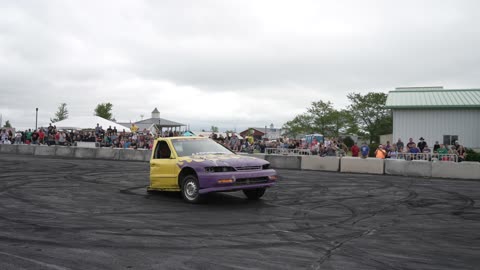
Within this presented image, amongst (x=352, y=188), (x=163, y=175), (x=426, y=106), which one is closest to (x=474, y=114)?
(x=426, y=106)

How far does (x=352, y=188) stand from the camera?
42.0 feet

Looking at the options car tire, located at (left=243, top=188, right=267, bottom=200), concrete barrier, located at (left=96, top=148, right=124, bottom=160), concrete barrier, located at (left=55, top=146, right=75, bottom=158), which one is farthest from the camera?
concrete barrier, located at (left=55, top=146, right=75, bottom=158)

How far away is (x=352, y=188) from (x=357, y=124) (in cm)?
5672

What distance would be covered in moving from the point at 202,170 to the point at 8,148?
27.5 meters

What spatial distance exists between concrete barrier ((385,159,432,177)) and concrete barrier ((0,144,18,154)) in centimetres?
2574

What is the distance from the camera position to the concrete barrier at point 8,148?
102 feet

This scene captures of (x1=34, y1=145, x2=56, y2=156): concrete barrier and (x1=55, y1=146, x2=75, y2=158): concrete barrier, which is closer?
(x1=55, y1=146, x2=75, y2=158): concrete barrier

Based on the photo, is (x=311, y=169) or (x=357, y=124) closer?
(x=311, y=169)

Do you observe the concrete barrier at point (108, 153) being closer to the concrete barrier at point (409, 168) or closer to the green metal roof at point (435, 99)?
the concrete barrier at point (409, 168)

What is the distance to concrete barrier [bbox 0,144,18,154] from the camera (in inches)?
1228

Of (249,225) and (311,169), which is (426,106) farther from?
(249,225)

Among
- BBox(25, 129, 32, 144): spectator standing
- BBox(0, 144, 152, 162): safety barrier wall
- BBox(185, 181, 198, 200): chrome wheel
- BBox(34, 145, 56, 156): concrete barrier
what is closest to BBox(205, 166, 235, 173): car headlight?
BBox(185, 181, 198, 200): chrome wheel

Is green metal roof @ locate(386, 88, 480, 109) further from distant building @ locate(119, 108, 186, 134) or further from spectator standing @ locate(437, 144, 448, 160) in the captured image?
distant building @ locate(119, 108, 186, 134)

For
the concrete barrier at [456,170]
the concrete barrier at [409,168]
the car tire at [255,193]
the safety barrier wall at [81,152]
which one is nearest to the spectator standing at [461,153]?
the concrete barrier at [456,170]
